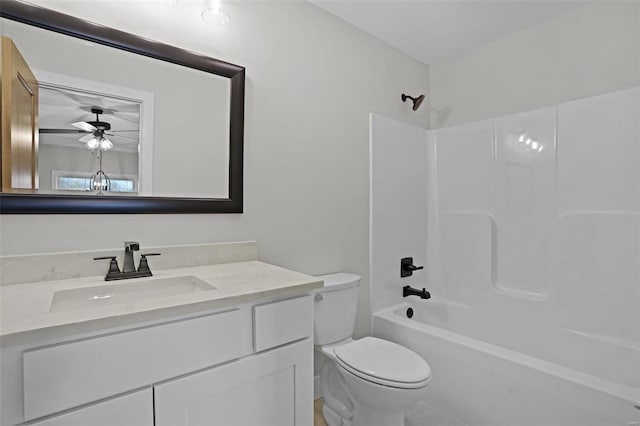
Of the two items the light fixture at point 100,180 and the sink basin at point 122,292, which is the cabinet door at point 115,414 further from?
the light fixture at point 100,180

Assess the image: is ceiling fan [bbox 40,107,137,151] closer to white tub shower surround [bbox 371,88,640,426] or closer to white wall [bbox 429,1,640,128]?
white tub shower surround [bbox 371,88,640,426]

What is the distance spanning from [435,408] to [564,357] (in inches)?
33.5

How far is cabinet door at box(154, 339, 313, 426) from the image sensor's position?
919mm

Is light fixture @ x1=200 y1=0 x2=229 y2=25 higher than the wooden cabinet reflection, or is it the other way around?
light fixture @ x1=200 y1=0 x2=229 y2=25

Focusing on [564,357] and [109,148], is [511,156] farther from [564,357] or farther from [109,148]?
[109,148]

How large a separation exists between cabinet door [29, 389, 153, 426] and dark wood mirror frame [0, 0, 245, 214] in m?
0.74

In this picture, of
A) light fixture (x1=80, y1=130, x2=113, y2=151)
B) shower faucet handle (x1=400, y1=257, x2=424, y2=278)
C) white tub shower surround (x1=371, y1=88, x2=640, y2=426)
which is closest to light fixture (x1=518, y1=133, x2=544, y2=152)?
white tub shower surround (x1=371, y1=88, x2=640, y2=426)

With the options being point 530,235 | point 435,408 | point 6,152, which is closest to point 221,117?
point 6,152

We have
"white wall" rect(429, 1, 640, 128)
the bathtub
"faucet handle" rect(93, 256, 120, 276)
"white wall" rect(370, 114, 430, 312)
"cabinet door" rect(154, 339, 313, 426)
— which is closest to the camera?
"cabinet door" rect(154, 339, 313, 426)

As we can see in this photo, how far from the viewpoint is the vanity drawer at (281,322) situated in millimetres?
1060

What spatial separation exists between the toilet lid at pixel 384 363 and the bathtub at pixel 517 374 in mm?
302

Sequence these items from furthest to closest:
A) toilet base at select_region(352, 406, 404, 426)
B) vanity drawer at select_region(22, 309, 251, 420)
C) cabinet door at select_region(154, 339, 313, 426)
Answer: toilet base at select_region(352, 406, 404, 426) < cabinet door at select_region(154, 339, 313, 426) < vanity drawer at select_region(22, 309, 251, 420)

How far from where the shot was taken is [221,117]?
1602mm

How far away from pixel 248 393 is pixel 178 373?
239 millimetres
